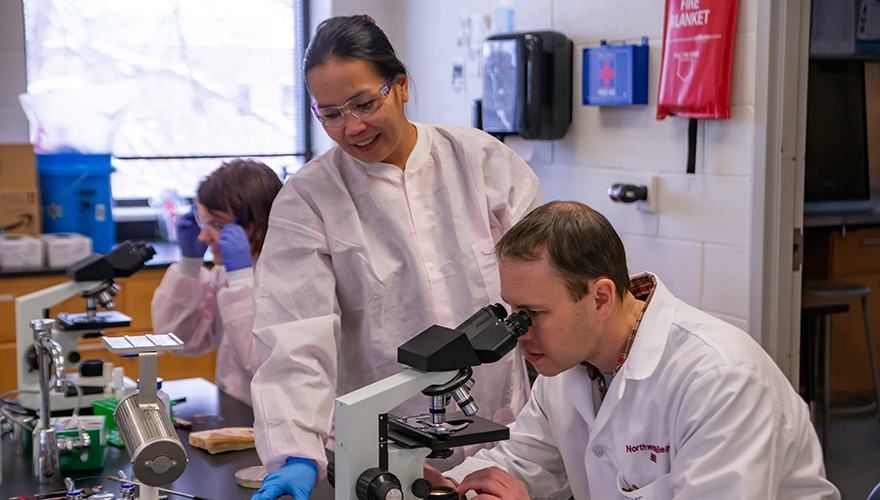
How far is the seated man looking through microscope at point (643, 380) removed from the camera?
125 cm

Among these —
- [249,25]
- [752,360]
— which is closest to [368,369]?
[752,360]

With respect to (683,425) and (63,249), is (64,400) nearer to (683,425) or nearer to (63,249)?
(683,425)

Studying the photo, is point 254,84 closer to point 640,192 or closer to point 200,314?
point 200,314

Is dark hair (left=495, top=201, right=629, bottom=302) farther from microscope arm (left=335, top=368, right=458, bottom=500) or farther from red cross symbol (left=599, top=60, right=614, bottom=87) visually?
A: red cross symbol (left=599, top=60, right=614, bottom=87)

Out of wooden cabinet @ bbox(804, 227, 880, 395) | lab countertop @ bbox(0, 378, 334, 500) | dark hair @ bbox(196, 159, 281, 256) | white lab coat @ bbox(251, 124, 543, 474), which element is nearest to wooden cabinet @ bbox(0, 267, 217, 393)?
dark hair @ bbox(196, 159, 281, 256)

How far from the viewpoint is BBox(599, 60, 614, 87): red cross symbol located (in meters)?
3.08

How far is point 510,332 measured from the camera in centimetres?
115

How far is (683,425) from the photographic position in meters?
1.31

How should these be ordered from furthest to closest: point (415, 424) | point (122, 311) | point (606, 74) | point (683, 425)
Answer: point (122, 311) → point (606, 74) → point (683, 425) → point (415, 424)

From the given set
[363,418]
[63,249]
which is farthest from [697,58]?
[63,249]

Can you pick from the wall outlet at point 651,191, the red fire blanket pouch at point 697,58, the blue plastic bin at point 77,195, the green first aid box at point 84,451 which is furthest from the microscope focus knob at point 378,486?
the blue plastic bin at point 77,195

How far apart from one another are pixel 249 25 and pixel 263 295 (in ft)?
10.7

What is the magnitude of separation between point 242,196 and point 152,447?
1.45 m

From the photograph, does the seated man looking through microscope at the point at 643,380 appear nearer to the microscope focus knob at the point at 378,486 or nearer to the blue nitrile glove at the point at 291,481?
the blue nitrile glove at the point at 291,481
